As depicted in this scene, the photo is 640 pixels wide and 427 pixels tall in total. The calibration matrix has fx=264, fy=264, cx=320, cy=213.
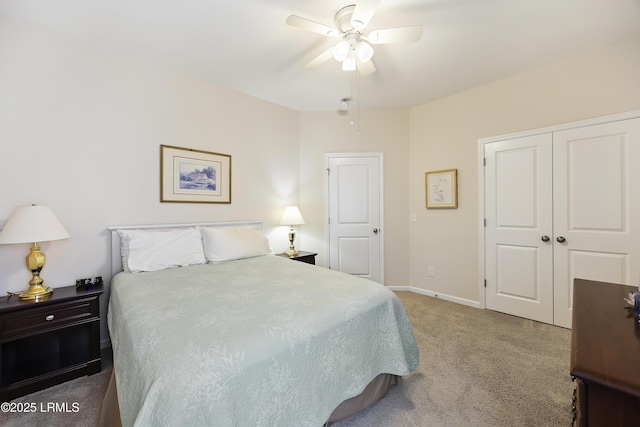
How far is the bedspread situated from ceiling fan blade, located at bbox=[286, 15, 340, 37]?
172cm

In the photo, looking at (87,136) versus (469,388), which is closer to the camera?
(469,388)

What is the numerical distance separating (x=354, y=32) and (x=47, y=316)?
291 centimetres

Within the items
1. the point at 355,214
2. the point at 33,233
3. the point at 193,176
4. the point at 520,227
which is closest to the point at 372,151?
the point at 355,214

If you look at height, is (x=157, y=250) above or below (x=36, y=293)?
above

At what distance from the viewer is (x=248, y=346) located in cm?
104

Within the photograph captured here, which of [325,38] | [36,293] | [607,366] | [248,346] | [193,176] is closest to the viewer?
[607,366]

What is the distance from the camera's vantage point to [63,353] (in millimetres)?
2037

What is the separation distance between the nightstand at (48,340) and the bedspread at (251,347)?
430 millimetres

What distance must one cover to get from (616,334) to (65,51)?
3758 millimetres

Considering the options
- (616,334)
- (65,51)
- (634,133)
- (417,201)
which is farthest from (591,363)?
(65,51)

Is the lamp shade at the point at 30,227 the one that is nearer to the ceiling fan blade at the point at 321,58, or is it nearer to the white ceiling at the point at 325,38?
the white ceiling at the point at 325,38

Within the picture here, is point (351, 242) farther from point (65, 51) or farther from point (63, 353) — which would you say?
point (65, 51)

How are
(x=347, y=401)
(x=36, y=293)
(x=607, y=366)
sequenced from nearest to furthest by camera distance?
(x=607, y=366) < (x=347, y=401) < (x=36, y=293)

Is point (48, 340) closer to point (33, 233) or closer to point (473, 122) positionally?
point (33, 233)
